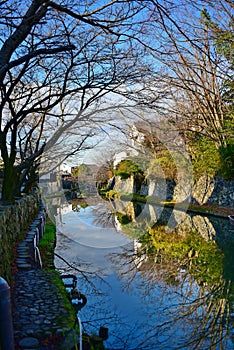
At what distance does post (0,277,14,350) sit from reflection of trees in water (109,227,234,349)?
70.4 inches

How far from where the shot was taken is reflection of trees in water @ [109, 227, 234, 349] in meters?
3.84

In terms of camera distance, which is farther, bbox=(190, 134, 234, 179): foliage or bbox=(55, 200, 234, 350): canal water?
bbox=(190, 134, 234, 179): foliage

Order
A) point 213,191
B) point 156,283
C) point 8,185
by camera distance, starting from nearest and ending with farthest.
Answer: point 156,283 → point 8,185 → point 213,191

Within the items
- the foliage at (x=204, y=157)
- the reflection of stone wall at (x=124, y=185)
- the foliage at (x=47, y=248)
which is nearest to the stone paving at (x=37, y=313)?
the foliage at (x=47, y=248)

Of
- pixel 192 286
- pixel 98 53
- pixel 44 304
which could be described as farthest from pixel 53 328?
pixel 98 53

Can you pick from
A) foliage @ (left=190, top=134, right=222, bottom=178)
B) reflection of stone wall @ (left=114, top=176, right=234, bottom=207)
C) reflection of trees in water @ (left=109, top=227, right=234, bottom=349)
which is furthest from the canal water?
foliage @ (left=190, top=134, right=222, bottom=178)

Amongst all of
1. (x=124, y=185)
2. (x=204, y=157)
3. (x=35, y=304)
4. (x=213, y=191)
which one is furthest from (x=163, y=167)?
(x=35, y=304)

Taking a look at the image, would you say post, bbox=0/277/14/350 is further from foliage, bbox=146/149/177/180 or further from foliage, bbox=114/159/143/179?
foliage, bbox=114/159/143/179

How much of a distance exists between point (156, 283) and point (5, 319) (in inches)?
143

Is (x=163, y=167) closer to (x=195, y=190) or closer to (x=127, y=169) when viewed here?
(x=195, y=190)

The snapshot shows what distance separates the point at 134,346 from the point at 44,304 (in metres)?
1.16

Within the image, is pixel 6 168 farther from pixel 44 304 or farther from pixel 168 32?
pixel 168 32

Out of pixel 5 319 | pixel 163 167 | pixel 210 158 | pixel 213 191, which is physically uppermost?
pixel 210 158

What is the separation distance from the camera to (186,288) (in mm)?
5387
